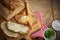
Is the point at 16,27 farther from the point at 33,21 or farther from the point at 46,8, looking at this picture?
the point at 46,8

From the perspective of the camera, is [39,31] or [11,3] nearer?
[39,31]

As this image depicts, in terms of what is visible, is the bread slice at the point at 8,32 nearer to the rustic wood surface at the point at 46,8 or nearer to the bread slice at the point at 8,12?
the bread slice at the point at 8,12

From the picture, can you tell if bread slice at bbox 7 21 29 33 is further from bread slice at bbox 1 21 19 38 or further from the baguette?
the baguette

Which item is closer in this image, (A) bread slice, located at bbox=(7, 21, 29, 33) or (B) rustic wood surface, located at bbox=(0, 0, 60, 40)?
(A) bread slice, located at bbox=(7, 21, 29, 33)

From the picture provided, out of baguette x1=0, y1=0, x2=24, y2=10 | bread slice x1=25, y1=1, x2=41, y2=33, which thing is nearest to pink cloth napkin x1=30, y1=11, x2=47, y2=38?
bread slice x1=25, y1=1, x2=41, y2=33

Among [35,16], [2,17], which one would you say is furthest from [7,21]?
[35,16]

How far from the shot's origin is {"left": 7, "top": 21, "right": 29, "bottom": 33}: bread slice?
129 cm

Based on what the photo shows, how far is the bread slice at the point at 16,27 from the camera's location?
4.24ft

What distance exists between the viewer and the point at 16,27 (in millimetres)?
1309

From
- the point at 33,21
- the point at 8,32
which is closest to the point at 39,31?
the point at 33,21

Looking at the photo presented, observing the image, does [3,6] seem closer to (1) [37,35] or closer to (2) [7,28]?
(2) [7,28]

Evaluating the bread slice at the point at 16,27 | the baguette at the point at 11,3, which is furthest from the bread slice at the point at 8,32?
the baguette at the point at 11,3

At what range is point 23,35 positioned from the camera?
1.29 metres

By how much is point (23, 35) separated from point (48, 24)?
202mm
